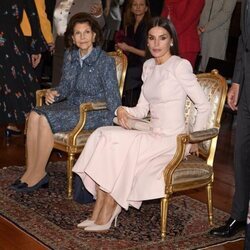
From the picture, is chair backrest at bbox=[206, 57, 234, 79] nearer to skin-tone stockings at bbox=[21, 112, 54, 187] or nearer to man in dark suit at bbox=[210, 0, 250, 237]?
skin-tone stockings at bbox=[21, 112, 54, 187]

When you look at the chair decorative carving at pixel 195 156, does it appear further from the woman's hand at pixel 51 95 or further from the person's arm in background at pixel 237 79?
the woman's hand at pixel 51 95

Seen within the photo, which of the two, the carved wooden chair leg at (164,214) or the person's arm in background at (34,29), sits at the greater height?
the person's arm in background at (34,29)

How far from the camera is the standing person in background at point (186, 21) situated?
6.25 metres

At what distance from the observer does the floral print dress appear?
5.47m

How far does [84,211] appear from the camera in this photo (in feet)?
14.1

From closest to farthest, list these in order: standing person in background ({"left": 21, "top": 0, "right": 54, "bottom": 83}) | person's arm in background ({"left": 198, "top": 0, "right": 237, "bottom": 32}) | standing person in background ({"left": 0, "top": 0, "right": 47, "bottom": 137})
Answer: standing person in background ({"left": 0, "top": 0, "right": 47, "bottom": 137}) → standing person in background ({"left": 21, "top": 0, "right": 54, "bottom": 83}) → person's arm in background ({"left": 198, "top": 0, "right": 237, "bottom": 32})

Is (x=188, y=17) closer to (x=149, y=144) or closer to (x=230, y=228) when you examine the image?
(x=149, y=144)

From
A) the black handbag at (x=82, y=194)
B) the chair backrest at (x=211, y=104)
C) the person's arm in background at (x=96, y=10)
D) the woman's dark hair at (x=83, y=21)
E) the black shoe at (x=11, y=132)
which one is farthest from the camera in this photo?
the person's arm in background at (x=96, y=10)

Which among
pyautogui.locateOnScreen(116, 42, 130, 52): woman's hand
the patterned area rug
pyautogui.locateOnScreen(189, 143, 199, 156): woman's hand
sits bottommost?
the patterned area rug

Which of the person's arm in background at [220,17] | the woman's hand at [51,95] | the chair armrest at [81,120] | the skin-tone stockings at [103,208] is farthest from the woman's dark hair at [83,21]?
the person's arm in background at [220,17]

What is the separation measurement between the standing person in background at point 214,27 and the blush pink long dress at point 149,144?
293 centimetres

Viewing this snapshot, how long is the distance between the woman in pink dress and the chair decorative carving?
0.22 feet

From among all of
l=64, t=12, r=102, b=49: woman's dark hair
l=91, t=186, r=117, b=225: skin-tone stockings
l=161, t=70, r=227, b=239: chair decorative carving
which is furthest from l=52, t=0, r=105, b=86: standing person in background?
l=91, t=186, r=117, b=225: skin-tone stockings

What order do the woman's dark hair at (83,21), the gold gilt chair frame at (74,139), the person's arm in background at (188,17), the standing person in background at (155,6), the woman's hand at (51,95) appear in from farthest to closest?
the standing person in background at (155,6) → the person's arm in background at (188,17) → the woman's hand at (51,95) → the woman's dark hair at (83,21) → the gold gilt chair frame at (74,139)
